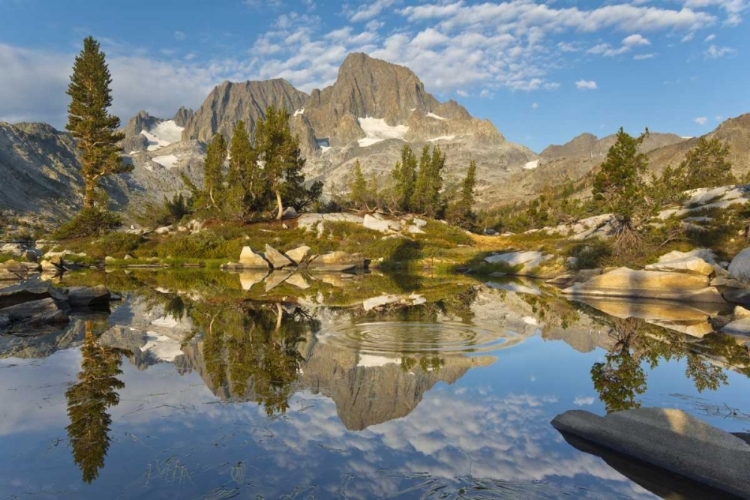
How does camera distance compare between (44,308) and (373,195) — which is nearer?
(44,308)

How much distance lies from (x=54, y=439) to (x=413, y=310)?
15.4 meters

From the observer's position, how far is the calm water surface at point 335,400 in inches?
247

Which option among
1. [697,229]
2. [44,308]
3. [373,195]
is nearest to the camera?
[44,308]

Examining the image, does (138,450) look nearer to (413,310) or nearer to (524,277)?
(413,310)

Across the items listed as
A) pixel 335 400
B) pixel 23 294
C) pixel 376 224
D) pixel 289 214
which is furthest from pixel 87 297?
pixel 289 214

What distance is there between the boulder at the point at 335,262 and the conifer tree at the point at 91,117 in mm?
33868

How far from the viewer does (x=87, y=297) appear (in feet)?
70.3

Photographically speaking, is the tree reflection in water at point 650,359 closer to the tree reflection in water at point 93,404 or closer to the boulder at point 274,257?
the tree reflection in water at point 93,404

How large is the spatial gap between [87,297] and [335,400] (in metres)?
17.4

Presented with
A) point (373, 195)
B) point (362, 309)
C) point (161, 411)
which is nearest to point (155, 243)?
point (373, 195)

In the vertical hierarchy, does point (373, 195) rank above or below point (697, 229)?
above

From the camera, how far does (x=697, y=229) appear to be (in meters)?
40.6

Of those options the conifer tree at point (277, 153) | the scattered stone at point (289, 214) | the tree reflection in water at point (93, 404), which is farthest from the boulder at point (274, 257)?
the tree reflection in water at point (93, 404)

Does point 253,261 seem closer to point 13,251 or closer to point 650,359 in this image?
point 13,251
